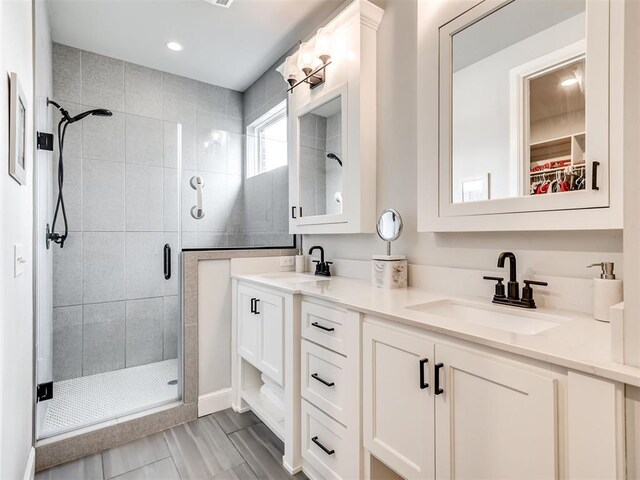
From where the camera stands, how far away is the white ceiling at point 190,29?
228 cm

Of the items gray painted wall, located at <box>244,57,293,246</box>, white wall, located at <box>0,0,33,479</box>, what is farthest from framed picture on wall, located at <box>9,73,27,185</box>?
gray painted wall, located at <box>244,57,293,246</box>

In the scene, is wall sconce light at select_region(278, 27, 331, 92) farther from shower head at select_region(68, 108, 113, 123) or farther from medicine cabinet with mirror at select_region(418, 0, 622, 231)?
shower head at select_region(68, 108, 113, 123)

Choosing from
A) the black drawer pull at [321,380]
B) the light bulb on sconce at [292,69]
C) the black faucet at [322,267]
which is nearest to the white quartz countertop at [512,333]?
the black drawer pull at [321,380]

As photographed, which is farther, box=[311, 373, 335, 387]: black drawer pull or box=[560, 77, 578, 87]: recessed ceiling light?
box=[311, 373, 335, 387]: black drawer pull

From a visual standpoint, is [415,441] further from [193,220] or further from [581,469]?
[193,220]

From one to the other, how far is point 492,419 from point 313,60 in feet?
7.01

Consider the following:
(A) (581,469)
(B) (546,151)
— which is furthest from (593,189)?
(A) (581,469)

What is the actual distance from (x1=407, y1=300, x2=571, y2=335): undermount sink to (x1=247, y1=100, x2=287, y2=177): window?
70.9 inches

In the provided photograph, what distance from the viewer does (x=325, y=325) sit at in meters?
1.53

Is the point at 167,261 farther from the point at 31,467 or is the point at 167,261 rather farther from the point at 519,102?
the point at 519,102

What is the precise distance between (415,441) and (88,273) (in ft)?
8.49

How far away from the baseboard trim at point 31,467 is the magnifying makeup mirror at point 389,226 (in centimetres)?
191

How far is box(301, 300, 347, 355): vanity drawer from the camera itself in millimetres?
1434

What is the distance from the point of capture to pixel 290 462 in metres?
1.69
